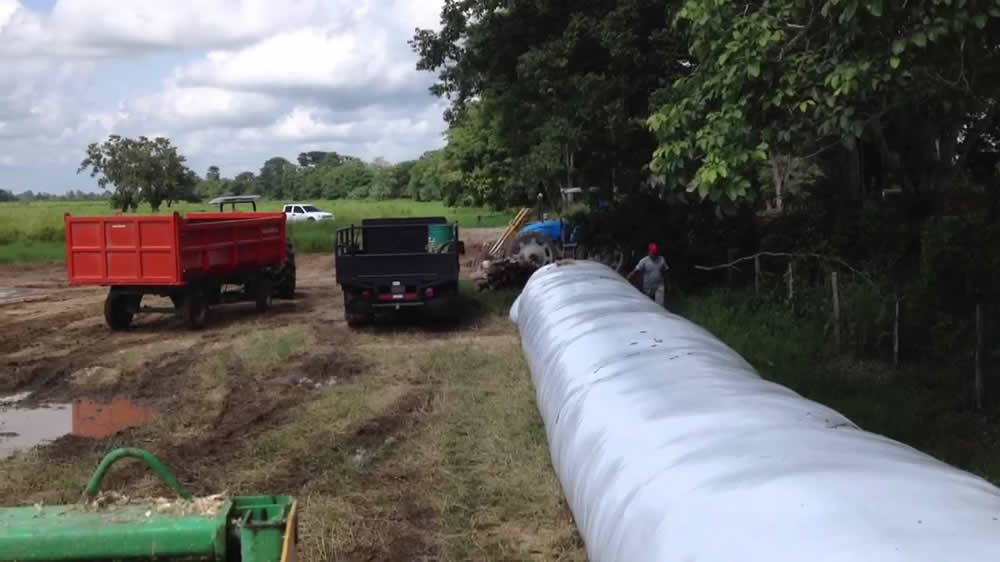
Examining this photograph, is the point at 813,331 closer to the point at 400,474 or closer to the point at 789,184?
the point at 400,474

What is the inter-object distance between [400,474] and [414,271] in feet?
25.8

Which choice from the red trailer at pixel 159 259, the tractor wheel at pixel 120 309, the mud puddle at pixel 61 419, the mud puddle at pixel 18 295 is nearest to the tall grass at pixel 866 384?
the mud puddle at pixel 61 419

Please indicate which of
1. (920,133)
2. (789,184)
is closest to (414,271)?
(920,133)

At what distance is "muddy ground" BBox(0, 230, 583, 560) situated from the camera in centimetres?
663

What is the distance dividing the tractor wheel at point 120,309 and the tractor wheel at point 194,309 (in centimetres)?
74

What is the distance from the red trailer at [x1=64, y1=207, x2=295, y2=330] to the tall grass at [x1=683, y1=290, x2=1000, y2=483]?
24.5ft

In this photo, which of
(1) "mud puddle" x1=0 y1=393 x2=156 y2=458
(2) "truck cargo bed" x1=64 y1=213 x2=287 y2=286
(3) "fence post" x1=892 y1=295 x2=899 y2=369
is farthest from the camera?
(2) "truck cargo bed" x1=64 y1=213 x2=287 y2=286

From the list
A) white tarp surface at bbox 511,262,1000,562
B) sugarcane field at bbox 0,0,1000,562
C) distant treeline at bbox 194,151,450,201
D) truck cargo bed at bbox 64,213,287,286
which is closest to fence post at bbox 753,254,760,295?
sugarcane field at bbox 0,0,1000,562

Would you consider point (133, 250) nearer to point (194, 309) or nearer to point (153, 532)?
point (194, 309)

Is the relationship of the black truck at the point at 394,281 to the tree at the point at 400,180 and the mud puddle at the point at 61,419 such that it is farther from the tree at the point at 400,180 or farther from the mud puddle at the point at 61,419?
the tree at the point at 400,180

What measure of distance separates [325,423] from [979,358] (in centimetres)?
597

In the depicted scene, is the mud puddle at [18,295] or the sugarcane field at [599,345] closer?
the sugarcane field at [599,345]

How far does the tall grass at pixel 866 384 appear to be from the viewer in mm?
8586

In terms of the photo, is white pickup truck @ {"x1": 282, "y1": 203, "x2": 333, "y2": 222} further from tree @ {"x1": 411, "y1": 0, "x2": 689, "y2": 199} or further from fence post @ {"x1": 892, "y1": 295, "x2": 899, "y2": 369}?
fence post @ {"x1": 892, "y1": 295, "x2": 899, "y2": 369}
